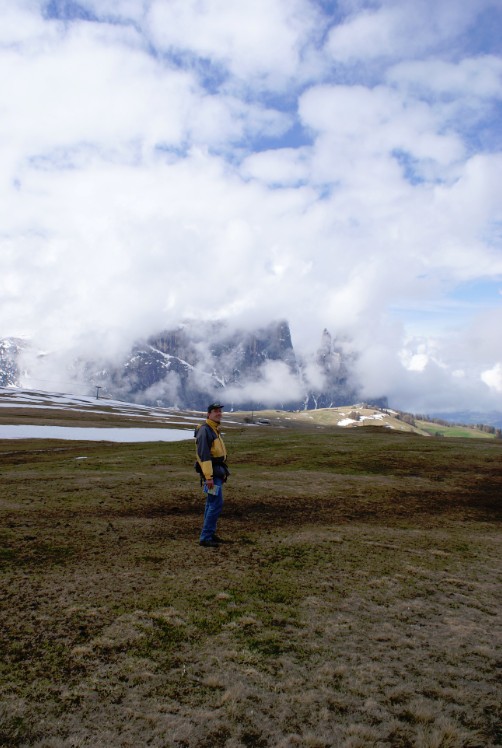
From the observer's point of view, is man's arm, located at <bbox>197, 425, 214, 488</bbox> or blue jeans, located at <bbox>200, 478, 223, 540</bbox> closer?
A: man's arm, located at <bbox>197, 425, 214, 488</bbox>

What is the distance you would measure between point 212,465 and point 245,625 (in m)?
6.10

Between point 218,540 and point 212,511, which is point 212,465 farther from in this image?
point 218,540

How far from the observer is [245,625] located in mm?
9852

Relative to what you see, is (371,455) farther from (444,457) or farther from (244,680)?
(244,680)

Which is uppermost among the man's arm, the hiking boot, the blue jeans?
the man's arm

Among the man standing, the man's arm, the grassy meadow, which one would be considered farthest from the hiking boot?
the man's arm

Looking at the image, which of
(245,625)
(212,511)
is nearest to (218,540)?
(212,511)

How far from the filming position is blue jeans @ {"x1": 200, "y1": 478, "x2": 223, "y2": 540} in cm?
1527

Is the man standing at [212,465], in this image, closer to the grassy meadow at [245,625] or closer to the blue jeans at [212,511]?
the blue jeans at [212,511]

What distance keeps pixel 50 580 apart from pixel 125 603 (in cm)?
243

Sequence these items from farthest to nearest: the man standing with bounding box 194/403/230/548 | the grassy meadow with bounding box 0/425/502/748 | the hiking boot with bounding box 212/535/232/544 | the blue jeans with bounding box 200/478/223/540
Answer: the hiking boot with bounding box 212/535/232/544, the blue jeans with bounding box 200/478/223/540, the man standing with bounding box 194/403/230/548, the grassy meadow with bounding box 0/425/502/748

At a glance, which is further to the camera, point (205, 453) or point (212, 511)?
point (212, 511)

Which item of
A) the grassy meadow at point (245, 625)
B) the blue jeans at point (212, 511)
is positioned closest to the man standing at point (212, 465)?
the blue jeans at point (212, 511)

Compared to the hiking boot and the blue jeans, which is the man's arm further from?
the hiking boot
